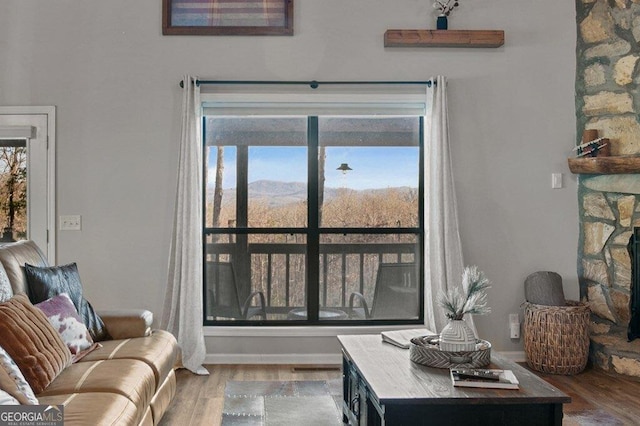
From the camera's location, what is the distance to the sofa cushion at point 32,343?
265 cm

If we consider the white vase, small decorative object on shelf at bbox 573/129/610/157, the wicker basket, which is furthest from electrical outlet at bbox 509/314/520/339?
the white vase

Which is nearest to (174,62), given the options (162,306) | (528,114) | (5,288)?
(162,306)

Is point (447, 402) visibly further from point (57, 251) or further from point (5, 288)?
point (57, 251)

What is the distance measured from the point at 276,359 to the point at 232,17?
255 cm

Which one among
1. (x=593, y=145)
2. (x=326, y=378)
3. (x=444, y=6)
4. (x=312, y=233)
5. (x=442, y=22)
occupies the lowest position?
(x=326, y=378)

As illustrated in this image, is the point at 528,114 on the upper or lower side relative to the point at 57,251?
upper

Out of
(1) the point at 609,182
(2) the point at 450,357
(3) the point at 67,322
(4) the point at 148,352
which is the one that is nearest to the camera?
(2) the point at 450,357

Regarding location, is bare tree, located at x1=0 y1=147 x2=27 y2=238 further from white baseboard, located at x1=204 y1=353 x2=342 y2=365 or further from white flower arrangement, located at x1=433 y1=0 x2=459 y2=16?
white flower arrangement, located at x1=433 y1=0 x2=459 y2=16

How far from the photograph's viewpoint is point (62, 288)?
3.53m

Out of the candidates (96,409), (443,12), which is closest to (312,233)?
(443,12)

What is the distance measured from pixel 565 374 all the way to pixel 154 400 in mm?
2850

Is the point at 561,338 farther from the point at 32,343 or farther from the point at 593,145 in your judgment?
the point at 32,343

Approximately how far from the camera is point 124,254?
4918 millimetres

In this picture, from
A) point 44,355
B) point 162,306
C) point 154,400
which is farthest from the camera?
point 162,306
